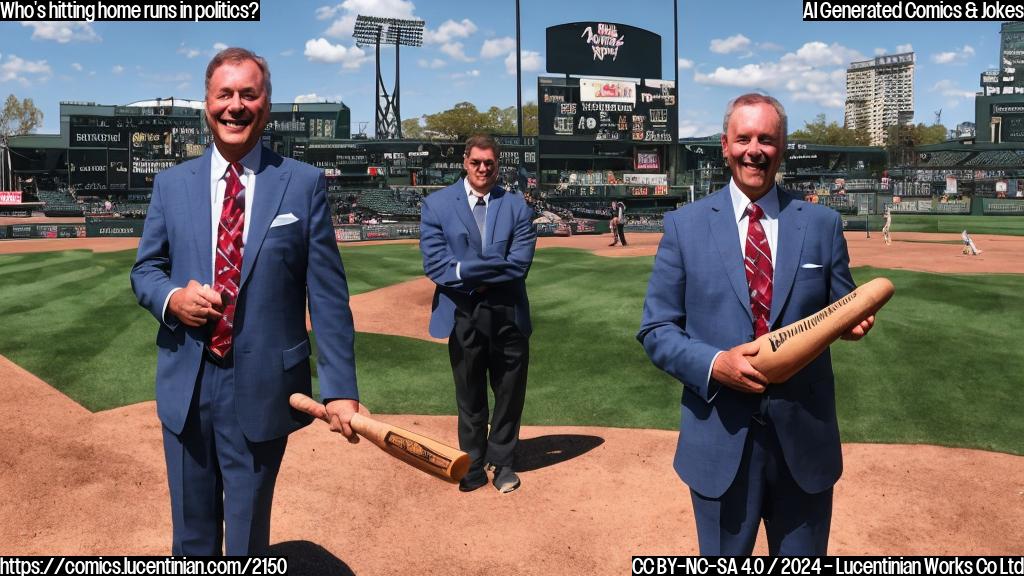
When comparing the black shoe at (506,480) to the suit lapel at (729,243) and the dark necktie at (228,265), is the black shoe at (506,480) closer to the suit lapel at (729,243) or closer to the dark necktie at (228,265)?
the dark necktie at (228,265)

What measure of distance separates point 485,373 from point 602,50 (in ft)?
160

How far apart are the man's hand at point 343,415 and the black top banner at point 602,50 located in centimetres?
4984

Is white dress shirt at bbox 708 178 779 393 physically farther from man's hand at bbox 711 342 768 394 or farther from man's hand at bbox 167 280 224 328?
man's hand at bbox 167 280 224 328

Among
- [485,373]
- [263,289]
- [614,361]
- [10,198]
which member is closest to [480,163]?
[485,373]

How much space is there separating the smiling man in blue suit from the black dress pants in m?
2.57

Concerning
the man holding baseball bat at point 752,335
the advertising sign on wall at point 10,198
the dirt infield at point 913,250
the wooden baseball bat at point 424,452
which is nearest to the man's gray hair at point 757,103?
the man holding baseball bat at point 752,335

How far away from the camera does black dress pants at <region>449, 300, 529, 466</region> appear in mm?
5703

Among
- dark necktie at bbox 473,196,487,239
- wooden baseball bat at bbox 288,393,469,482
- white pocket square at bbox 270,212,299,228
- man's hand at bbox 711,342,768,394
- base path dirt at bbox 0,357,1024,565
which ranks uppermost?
dark necktie at bbox 473,196,487,239

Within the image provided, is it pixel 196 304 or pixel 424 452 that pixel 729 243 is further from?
pixel 196 304

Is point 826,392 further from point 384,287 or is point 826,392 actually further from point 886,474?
point 384,287

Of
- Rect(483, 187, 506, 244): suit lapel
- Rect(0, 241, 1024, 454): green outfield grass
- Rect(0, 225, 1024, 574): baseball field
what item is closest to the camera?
Rect(0, 225, 1024, 574): baseball field

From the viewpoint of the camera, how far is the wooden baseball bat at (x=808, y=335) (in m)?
2.59

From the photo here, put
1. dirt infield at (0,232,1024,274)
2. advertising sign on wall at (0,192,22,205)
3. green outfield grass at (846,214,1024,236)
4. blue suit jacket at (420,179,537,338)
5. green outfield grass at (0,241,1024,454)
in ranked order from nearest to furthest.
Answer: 1. blue suit jacket at (420,179,537,338)
2. green outfield grass at (0,241,1024,454)
3. dirt infield at (0,232,1024,274)
4. green outfield grass at (846,214,1024,236)
5. advertising sign on wall at (0,192,22,205)

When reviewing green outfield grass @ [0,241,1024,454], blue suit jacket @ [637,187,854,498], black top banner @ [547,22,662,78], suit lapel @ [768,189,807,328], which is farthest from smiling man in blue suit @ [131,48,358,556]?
black top banner @ [547,22,662,78]
